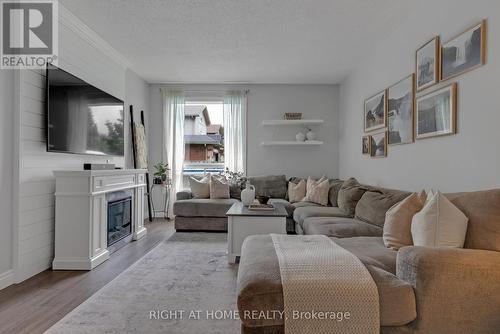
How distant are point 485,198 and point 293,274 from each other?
4.14 feet

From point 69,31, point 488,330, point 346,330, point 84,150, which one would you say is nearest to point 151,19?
point 69,31

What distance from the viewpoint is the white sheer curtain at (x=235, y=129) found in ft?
19.2

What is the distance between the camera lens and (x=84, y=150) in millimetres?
3383

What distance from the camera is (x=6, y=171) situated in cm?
254

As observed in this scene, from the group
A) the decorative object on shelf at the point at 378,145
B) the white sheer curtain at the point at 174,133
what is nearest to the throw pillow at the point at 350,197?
the decorative object on shelf at the point at 378,145

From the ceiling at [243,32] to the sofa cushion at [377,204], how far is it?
1.86 m

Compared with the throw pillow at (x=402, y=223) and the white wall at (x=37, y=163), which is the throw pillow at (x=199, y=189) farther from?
the throw pillow at (x=402, y=223)

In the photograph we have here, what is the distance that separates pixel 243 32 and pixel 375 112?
2.02m

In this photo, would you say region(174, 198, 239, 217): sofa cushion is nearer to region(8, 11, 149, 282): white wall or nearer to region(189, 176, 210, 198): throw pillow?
region(189, 176, 210, 198): throw pillow

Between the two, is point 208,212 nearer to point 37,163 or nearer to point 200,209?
point 200,209

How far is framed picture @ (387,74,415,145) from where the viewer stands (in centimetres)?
308

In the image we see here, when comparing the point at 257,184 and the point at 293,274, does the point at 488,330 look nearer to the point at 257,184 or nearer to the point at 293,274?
the point at 293,274

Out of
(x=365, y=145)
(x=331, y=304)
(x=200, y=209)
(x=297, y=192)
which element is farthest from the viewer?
(x=297, y=192)

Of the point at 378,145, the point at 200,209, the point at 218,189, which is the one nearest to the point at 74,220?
the point at 200,209
